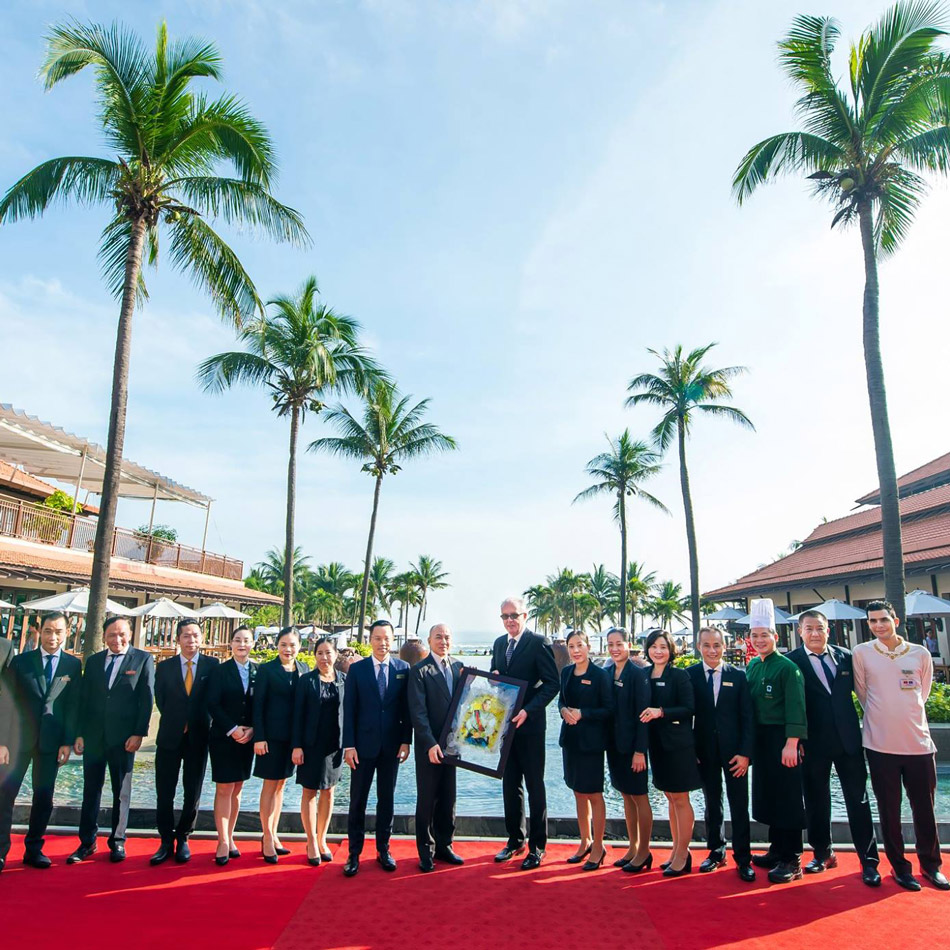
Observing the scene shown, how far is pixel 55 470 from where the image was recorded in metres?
23.7

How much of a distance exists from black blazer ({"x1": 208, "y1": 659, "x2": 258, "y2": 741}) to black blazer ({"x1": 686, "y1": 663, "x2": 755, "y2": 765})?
145 inches

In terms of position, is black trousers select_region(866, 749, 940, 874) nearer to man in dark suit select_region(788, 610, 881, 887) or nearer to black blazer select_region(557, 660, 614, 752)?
man in dark suit select_region(788, 610, 881, 887)

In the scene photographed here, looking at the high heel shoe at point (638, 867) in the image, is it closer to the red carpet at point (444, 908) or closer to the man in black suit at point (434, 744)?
the red carpet at point (444, 908)

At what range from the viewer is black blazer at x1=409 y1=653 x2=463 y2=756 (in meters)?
5.62

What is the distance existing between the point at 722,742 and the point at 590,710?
42.3 inches

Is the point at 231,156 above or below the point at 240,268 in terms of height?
above

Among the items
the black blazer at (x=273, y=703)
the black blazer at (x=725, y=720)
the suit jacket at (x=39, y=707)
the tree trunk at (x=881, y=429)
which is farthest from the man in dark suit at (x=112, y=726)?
the tree trunk at (x=881, y=429)

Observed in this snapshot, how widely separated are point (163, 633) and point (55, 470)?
7852 mm

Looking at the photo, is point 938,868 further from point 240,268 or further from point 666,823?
point 240,268

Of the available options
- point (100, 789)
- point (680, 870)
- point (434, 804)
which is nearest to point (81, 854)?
point (100, 789)

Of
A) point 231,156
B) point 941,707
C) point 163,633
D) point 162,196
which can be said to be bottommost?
point 941,707

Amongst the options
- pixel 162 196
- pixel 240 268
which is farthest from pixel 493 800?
pixel 162 196

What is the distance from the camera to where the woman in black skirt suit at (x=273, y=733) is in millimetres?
5664

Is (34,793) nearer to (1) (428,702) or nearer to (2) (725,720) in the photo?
(1) (428,702)
